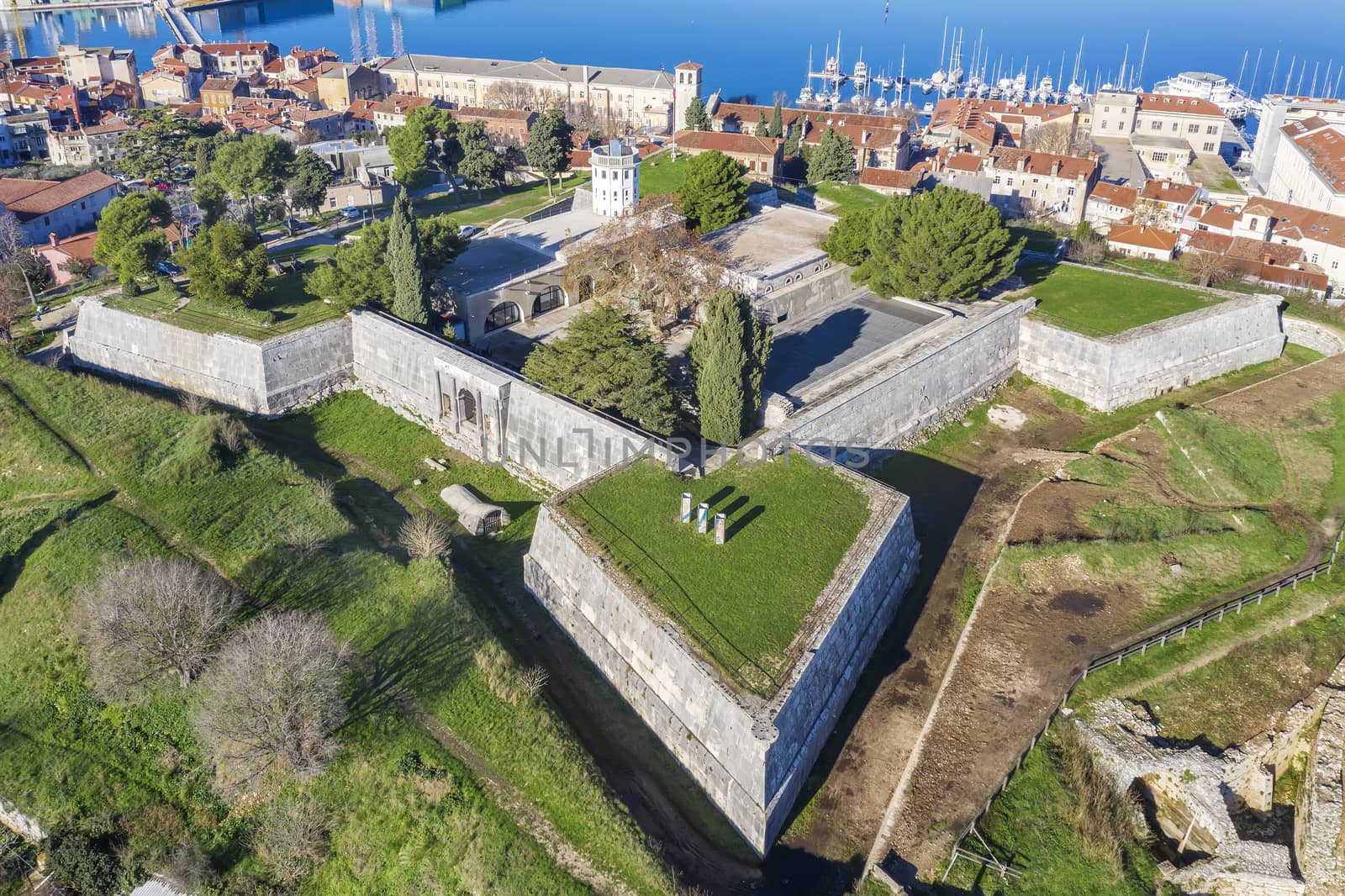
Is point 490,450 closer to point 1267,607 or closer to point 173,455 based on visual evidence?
point 173,455

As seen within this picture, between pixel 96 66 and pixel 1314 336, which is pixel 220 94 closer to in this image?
pixel 96 66

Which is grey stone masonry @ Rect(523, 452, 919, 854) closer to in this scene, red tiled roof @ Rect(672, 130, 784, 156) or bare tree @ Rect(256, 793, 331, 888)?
bare tree @ Rect(256, 793, 331, 888)

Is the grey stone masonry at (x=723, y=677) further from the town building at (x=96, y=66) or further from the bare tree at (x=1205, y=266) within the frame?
the town building at (x=96, y=66)

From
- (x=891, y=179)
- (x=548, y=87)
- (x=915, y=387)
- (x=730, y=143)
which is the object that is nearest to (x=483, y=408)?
(x=915, y=387)

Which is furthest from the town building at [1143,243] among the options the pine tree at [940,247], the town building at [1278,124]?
the town building at [1278,124]

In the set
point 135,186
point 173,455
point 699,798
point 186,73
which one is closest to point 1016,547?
point 699,798
